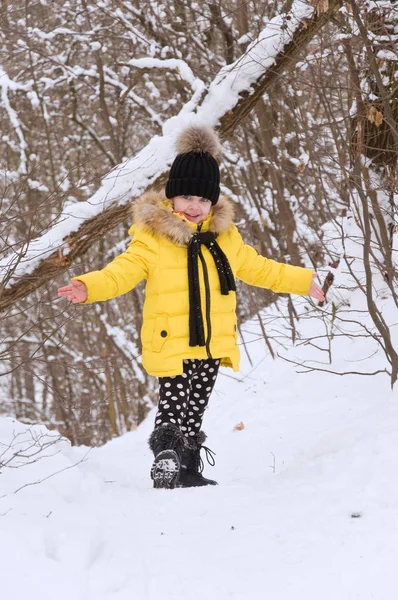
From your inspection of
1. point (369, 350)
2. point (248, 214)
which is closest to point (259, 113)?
point (248, 214)

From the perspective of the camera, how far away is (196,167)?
329 cm

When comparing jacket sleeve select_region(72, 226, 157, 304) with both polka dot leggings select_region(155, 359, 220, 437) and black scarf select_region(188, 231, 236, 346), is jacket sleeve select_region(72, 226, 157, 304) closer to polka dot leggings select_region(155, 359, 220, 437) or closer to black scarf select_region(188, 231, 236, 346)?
black scarf select_region(188, 231, 236, 346)

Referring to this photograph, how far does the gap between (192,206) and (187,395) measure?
3.20ft

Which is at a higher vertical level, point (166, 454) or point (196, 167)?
point (196, 167)

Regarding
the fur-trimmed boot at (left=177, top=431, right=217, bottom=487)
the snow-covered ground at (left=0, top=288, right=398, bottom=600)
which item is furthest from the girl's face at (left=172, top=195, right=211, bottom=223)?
the snow-covered ground at (left=0, top=288, right=398, bottom=600)

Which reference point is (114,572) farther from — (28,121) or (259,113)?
(28,121)

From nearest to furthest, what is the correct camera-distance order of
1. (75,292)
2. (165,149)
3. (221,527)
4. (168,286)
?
(221,527) < (75,292) < (168,286) < (165,149)

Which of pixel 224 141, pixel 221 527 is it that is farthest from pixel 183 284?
pixel 224 141

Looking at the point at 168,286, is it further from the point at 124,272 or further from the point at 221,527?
the point at 221,527

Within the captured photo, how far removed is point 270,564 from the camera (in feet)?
7.47

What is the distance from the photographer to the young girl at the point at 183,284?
319cm

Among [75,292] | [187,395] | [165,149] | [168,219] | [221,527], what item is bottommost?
[221,527]

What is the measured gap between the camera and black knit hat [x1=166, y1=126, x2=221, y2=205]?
3.30 m

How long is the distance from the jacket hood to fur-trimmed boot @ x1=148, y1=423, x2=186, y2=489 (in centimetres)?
95
